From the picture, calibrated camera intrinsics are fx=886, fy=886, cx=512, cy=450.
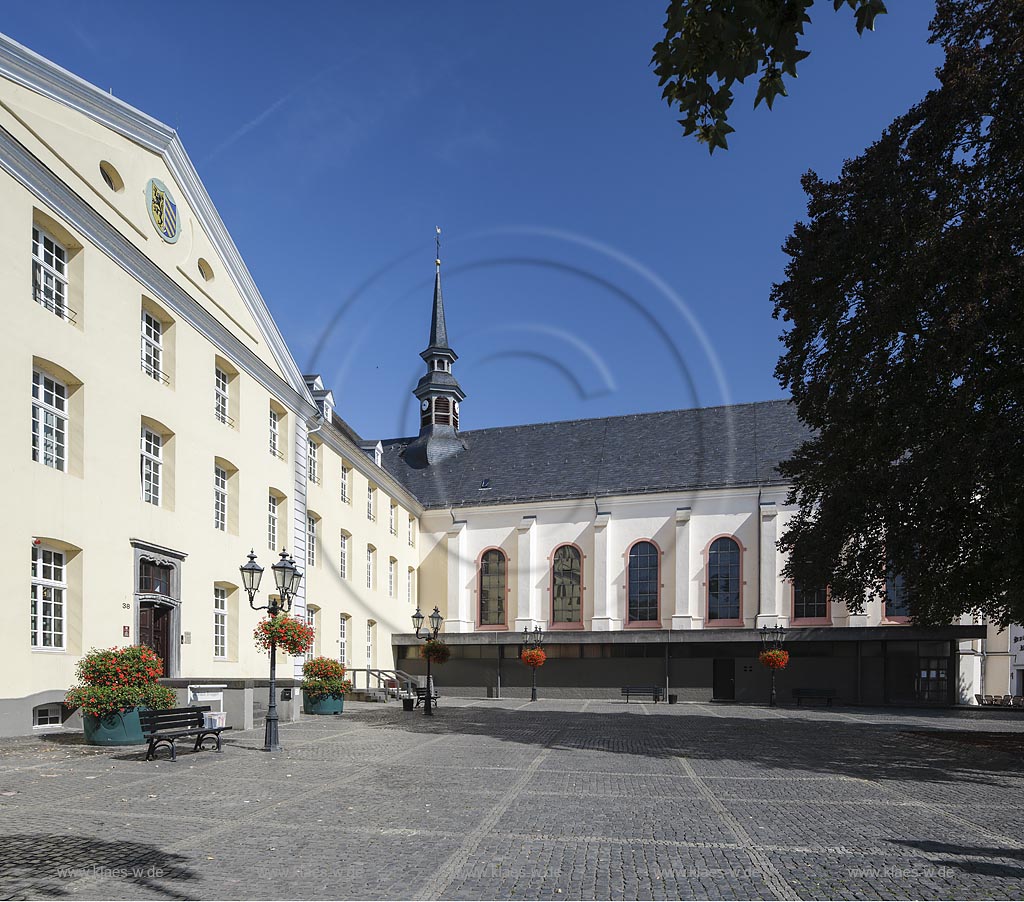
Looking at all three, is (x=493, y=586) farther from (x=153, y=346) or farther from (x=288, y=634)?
(x=288, y=634)

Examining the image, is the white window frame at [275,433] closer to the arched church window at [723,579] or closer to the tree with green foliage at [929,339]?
the tree with green foliage at [929,339]

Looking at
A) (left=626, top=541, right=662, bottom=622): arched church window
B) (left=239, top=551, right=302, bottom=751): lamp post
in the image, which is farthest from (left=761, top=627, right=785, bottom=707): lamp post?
(left=239, top=551, right=302, bottom=751): lamp post

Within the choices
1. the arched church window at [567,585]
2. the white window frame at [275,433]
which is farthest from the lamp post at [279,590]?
the arched church window at [567,585]

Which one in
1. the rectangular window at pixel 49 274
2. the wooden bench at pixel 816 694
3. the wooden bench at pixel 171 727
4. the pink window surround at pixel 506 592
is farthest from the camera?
the pink window surround at pixel 506 592

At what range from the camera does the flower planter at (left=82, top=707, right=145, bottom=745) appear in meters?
16.6

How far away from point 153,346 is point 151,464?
10.4ft

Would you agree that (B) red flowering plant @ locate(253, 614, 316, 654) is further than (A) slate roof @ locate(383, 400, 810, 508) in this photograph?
No

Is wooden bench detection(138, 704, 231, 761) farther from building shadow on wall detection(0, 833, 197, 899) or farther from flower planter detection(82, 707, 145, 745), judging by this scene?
building shadow on wall detection(0, 833, 197, 899)

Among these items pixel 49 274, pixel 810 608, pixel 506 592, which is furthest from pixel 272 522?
pixel 810 608

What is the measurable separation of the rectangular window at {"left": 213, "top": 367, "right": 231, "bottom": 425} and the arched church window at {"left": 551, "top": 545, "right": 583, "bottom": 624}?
77.7 ft

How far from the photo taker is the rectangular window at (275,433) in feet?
101

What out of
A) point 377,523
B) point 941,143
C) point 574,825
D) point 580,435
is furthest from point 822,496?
point 580,435

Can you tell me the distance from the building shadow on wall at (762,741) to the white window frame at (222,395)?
9983 mm

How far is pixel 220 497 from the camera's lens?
87.9 feet
